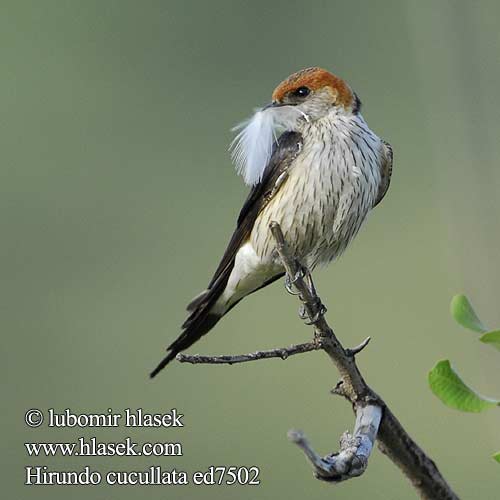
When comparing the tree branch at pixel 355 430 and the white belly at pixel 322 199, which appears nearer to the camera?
the tree branch at pixel 355 430

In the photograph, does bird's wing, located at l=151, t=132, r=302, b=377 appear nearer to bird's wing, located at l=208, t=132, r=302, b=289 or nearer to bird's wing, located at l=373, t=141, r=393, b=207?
bird's wing, located at l=208, t=132, r=302, b=289

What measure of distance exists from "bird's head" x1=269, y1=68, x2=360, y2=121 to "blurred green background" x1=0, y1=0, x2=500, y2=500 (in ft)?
1.64

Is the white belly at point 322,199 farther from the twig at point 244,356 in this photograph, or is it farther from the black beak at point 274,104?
the twig at point 244,356

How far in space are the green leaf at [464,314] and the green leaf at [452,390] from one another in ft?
0.25

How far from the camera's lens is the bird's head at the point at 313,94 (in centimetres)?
404

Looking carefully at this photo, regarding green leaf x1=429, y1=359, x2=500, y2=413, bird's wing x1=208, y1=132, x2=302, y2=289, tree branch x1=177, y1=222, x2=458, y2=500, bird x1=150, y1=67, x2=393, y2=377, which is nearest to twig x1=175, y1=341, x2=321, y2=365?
tree branch x1=177, y1=222, x2=458, y2=500

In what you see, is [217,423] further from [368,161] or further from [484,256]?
[484,256]

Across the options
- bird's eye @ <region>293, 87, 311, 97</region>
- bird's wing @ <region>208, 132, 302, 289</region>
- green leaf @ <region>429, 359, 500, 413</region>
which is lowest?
green leaf @ <region>429, 359, 500, 413</region>

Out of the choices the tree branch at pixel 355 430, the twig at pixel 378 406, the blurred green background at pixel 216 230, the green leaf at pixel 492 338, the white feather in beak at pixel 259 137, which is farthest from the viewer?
the blurred green background at pixel 216 230

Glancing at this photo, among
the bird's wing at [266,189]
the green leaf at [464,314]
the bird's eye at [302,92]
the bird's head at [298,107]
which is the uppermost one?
the bird's eye at [302,92]

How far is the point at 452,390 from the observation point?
184 centimetres

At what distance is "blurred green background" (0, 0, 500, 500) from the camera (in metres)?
5.10

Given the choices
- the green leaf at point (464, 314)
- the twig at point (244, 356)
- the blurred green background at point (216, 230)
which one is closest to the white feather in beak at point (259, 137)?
the blurred green background at point (216, 230)

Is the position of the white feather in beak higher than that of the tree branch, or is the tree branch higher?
the white feather in beak
